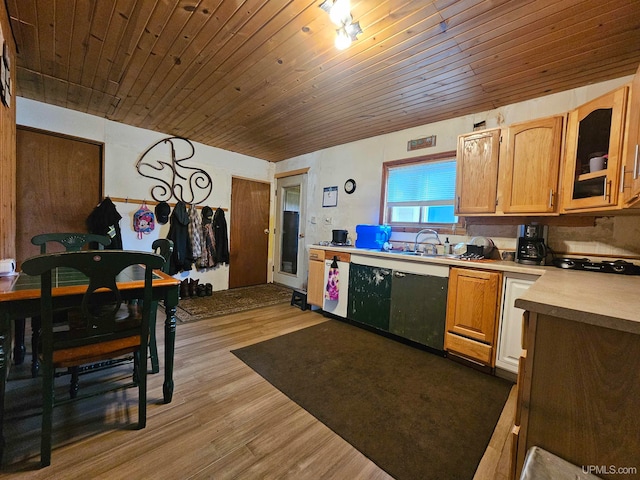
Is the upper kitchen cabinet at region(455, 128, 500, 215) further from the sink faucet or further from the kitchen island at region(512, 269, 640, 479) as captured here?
the kitchen island at region(512, 269, 640, 479)

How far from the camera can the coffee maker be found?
2.13 m

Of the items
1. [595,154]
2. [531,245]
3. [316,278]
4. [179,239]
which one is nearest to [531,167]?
[595,154]

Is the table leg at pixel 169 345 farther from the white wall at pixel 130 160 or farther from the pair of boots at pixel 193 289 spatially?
the white wall at pixel 130 160

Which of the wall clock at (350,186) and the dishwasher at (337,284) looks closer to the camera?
the dishwasher at (337,284)

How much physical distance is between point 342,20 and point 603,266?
2433 millimetres

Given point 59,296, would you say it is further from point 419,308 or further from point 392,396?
point 419,308

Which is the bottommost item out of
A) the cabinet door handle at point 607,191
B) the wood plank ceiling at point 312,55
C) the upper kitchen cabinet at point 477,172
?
the cabinet door handle at point 607,191

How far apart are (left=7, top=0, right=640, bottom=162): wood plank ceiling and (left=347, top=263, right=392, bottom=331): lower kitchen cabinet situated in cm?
173

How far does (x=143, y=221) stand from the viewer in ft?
11.8

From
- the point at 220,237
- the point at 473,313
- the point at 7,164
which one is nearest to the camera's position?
the point at 7,164

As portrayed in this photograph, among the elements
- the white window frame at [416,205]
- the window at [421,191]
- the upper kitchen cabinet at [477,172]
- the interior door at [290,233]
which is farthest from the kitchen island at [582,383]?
the interior door at [290,233]

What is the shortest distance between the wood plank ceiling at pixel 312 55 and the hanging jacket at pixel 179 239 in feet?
4.79

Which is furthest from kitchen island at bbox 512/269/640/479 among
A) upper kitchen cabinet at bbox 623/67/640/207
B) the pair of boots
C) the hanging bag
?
the hanging bag

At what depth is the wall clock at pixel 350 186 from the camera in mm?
3748
